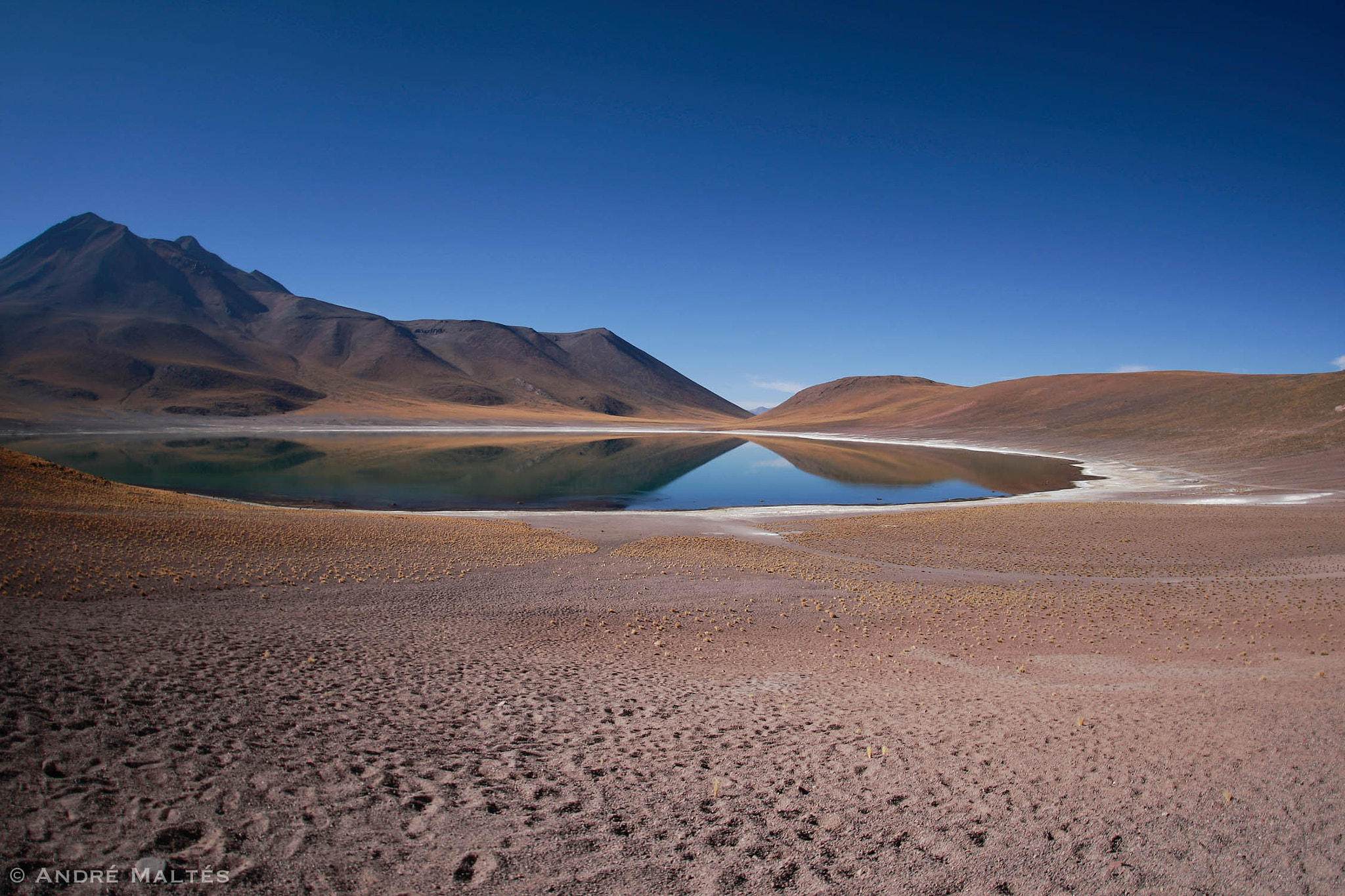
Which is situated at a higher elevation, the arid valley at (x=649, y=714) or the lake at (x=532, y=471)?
the lake at (x=532, y=471)

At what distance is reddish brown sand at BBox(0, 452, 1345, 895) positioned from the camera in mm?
4566

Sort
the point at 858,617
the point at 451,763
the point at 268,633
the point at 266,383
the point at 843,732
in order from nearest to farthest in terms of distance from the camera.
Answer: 1. the point at 451,763
2. the point at 843,732
3. the point at 268,633
4. the point at 858,617
5. the point at 266,383

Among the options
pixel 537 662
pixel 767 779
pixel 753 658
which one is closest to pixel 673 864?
pixel 767 779

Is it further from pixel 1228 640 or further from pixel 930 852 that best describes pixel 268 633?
pixel 1228 640

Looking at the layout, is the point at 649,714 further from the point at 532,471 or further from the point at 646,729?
the point at 532,471

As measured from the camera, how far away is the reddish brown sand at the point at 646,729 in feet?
15.0

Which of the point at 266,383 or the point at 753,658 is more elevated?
the point at 266,383

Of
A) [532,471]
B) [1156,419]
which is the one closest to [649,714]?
[532,471]

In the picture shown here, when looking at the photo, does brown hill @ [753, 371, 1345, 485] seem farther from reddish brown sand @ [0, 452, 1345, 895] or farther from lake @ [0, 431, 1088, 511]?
reddish brown sand @ [0, 452, 1345, 895]

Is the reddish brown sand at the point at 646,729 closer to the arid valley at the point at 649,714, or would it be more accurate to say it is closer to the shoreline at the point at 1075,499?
the arid valley at the point at 649,714

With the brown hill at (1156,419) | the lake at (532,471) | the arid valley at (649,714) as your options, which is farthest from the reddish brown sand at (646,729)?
the brown hill at (1156,419)

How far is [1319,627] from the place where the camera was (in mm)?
11727

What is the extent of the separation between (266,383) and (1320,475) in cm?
18601

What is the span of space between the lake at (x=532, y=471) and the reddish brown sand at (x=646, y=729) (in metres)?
24.0
